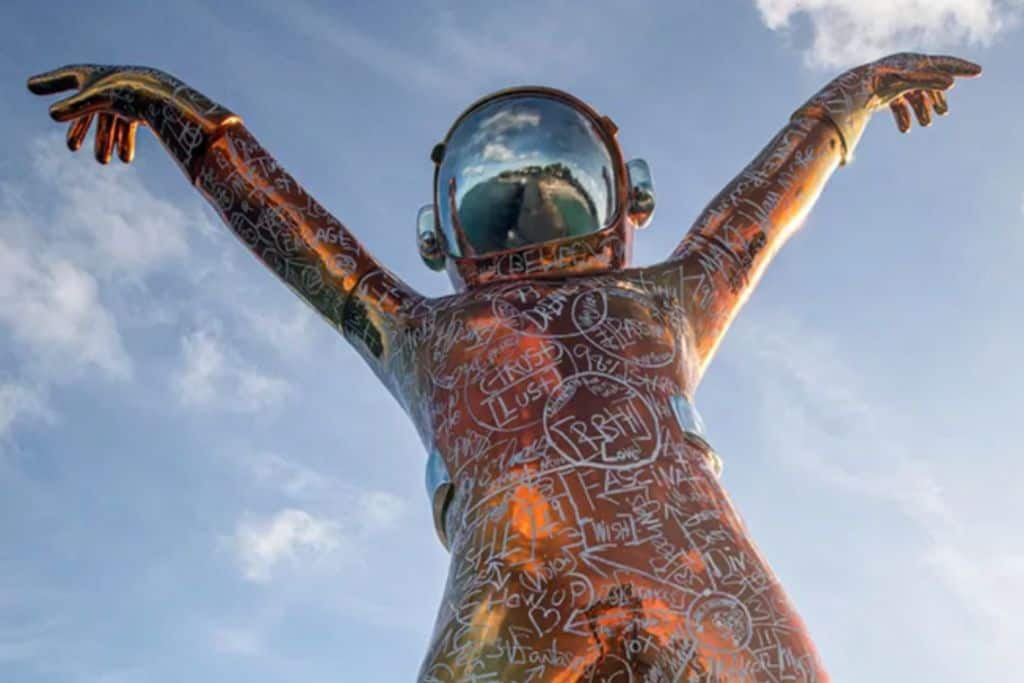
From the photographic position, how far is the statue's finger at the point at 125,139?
493cm

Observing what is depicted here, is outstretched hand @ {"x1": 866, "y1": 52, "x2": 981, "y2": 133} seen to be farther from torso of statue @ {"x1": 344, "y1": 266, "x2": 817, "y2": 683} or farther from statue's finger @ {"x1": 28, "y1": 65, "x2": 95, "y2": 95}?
statue's finger @ {"x1": 28, "y1": 65, "x2": 95, "y2": 95}

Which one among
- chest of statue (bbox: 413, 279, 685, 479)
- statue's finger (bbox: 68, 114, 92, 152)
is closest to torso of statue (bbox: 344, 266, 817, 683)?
chest of statue (bbox: 413, 279, 685, 479)

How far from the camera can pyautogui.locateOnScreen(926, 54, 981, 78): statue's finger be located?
17.0 ft

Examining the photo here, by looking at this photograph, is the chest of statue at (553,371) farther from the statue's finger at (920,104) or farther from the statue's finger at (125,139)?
the statue's finger at (920,104)

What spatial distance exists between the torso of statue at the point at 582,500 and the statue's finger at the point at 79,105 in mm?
1651

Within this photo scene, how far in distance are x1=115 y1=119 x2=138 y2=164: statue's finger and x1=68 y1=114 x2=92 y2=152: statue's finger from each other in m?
0.12

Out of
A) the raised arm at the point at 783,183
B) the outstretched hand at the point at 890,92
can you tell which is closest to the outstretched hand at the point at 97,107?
the raised arm at the point at 783,183

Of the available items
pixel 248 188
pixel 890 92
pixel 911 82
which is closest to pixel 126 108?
pixel 248 188

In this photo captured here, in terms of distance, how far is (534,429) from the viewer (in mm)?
3537

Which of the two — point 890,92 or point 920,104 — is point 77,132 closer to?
point 890,92

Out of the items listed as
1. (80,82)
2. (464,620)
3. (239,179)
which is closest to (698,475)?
(464,620)

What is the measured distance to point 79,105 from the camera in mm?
4762

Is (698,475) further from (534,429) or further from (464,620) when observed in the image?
(464,620)

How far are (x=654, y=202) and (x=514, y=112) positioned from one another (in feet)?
2.02
